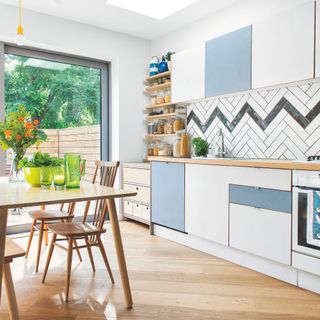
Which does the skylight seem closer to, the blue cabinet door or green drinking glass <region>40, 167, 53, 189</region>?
the blue cabinet door

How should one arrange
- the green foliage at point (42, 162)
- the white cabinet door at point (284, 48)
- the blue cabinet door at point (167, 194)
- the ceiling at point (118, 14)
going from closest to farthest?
the green foliage at point (42, 162) → the white cabinet door at point (284, 48) → the blue cabinet door at point (167, 194) → the ceiling at point (118, 14)

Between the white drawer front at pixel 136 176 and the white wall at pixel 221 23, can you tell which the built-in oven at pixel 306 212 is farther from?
the white drawer front at pixel 136 176

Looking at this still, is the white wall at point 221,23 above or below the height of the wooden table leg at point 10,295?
above

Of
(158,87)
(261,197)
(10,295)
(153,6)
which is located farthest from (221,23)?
(10,295)

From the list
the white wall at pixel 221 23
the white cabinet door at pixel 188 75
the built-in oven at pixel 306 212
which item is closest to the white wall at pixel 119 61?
the white wall at pixel 221 23

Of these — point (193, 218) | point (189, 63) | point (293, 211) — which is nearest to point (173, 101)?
point (189, 63)

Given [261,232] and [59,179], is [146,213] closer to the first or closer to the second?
[261,232]

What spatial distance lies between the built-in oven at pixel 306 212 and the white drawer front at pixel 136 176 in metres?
1.99

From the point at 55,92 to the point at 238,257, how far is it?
2.98 meters

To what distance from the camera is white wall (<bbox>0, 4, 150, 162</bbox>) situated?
3.98 metres

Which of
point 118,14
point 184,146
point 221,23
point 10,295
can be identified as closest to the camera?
point 10,295

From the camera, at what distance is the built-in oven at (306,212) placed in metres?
2.24

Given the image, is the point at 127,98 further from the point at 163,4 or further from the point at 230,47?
the point at 230,47

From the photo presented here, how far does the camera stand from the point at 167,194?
143 inches
